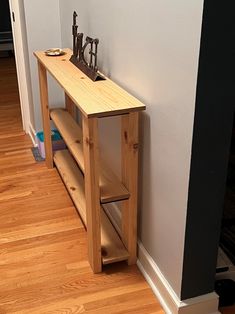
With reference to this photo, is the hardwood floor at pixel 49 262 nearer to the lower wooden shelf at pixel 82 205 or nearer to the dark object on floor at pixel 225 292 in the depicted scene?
the lower wooden shelf at pixel 82 205

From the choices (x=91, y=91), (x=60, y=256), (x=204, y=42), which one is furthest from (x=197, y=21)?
(x=60, y=256)

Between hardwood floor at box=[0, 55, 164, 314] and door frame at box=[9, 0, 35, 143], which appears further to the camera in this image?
door frame at box=[9, 0, 35, 143]

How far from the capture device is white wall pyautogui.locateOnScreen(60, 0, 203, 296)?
1.47 m

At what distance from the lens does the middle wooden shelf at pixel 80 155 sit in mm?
2000

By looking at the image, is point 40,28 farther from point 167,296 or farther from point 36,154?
point 167,296

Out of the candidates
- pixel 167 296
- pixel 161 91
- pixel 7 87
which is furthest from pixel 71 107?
pixel 7 87

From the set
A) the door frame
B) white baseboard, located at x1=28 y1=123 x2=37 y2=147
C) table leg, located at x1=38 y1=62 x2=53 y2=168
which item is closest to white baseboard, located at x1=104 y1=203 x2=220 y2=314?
table leg, located at x1=38 y1=62 x2=53 y2=168

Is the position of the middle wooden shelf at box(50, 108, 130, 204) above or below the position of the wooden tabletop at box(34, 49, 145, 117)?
below

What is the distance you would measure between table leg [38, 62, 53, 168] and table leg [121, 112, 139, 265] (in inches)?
44.0

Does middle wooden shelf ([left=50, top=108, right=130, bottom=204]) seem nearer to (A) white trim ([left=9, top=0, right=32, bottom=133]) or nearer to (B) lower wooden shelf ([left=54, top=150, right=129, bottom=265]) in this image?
(B) lower wooden shelf ([left=54, top=150, right=129, bottom=265])

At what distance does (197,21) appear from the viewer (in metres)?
1.35

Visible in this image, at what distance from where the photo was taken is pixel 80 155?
2.42 metres

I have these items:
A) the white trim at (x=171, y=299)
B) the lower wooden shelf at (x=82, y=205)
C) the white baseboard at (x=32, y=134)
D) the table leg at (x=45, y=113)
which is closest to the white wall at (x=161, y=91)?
the white trim at (x=171, y=299)

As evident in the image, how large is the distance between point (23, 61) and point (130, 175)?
71.3 inches
